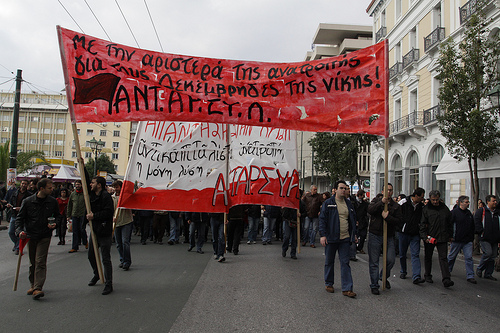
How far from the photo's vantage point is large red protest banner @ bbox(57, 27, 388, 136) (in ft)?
20.1

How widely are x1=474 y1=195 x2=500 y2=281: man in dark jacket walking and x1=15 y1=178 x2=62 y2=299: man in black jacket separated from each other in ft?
26.9

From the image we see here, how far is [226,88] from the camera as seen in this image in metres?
6.61

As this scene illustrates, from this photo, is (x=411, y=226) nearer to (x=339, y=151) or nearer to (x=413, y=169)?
(x=413, y=169)

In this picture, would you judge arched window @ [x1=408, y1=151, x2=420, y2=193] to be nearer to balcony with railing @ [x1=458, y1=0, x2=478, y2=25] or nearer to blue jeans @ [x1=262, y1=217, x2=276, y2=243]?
balcony with railing @ [x1=458, y1=0, x2=478, y2=25]

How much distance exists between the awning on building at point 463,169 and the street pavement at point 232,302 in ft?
28.9

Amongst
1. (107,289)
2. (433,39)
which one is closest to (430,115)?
(433,39)

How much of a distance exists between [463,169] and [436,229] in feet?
32.0

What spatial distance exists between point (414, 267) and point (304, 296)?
2.68 meters

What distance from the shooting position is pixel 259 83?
6695mm

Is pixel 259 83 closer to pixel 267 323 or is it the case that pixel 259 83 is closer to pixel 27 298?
pixel 267 323

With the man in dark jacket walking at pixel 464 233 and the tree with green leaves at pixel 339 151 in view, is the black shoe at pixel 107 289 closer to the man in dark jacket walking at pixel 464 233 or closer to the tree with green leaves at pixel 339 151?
the man in dark jacket walking at pixel 464 233

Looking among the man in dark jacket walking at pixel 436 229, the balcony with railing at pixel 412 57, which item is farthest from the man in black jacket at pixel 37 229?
the balcony with railing at pixel 412 57

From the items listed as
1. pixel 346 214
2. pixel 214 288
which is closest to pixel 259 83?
pixel 346 214

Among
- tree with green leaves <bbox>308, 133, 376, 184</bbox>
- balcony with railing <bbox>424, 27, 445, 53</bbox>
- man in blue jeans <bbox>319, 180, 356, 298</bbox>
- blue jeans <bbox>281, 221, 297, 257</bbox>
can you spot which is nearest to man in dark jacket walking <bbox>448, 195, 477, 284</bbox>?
man in blue jeans <bbox>319, 180, 356, 298</bbox>
